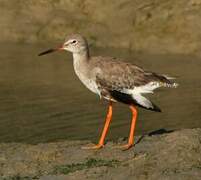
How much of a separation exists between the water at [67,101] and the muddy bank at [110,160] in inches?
105

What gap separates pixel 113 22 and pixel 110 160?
1451 cm

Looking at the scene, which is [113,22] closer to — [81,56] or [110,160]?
[81,56]

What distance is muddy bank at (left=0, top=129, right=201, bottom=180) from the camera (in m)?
10.2

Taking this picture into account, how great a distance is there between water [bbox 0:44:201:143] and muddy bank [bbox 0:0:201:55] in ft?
2.53

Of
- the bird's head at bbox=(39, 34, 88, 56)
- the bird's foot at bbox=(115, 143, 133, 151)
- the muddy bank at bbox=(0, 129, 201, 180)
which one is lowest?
the muddy bank at bbox=(0, 129, 201, 180)

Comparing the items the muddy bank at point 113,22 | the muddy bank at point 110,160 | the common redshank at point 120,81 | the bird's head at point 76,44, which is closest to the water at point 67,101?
the muddy bank at point 113,22

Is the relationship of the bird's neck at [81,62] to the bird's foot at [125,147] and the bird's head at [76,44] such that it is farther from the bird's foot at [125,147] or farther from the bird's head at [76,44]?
the bird's foot at [125,147]

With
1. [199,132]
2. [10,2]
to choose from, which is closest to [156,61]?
[10,2]

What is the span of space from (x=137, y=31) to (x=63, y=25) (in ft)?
8.58

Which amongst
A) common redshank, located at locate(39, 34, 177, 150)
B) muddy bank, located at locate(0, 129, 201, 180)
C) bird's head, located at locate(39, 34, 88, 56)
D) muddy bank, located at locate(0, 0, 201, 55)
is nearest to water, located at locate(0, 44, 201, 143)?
muddy bank, located at locate(0, 0, 201, 55)

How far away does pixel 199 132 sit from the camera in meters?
12.3

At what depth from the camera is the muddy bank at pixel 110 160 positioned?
33.4ft

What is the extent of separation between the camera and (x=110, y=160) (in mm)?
10961

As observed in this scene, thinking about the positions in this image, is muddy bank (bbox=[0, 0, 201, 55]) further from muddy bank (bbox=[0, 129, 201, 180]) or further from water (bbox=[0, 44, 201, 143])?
muddy bank (bbox=[0, 129, 201, 180])
